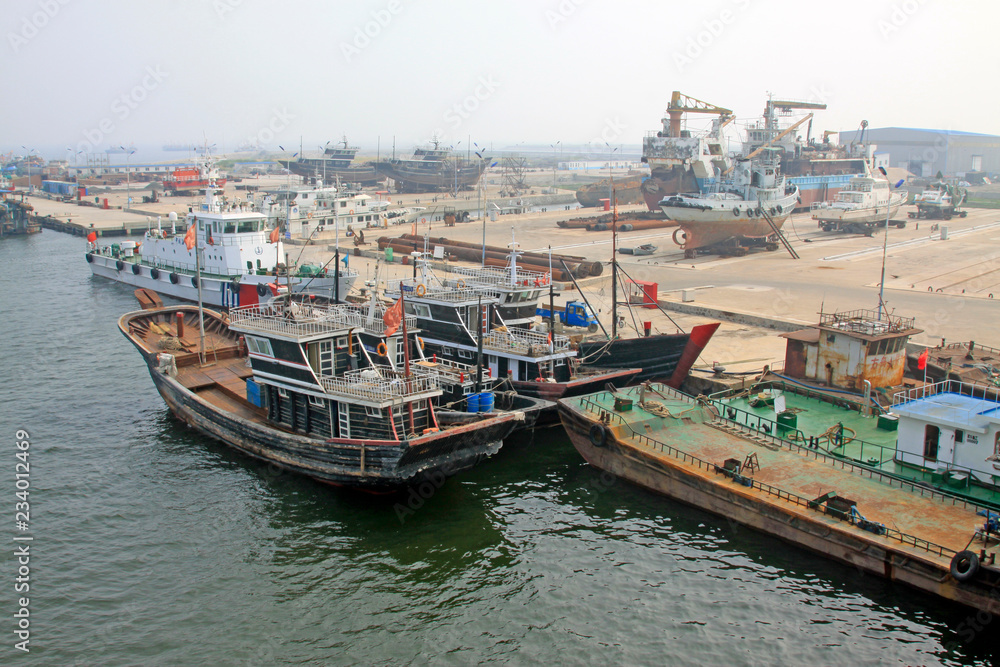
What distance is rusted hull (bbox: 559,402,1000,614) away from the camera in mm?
15641

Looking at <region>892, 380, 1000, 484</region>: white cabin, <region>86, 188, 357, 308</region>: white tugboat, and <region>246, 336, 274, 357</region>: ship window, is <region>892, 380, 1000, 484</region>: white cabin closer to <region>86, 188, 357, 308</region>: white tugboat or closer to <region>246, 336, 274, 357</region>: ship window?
<region>246, 336, 274, 357</region>: ship window

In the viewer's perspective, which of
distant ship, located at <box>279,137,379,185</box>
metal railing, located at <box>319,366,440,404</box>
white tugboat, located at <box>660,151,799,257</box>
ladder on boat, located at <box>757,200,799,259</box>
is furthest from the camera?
distant ship, located at <box>279,137,379,185</box>

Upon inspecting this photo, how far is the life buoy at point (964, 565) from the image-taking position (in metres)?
15.1

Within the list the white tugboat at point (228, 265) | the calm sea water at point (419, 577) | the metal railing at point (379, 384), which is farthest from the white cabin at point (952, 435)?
the white tugboat at point (228, 265)

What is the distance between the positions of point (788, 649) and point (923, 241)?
64298 mm

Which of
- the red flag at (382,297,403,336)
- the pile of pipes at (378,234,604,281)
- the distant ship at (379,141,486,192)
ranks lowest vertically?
the pile of pipes at (378,234,604,281)

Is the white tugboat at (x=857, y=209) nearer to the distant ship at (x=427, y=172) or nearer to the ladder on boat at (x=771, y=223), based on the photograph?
the ladder on boat at (x=771, y=223)

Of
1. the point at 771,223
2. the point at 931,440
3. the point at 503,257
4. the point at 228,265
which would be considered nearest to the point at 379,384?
the point at 931,440

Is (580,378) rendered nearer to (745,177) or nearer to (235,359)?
(235,359)

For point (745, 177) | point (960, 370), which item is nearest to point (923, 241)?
point (745, 177)

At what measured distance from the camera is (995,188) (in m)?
138

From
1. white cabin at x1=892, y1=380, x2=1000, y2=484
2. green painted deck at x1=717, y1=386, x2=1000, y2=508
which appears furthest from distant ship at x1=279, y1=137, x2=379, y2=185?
white cabin at x1=892, y1=380, x2=1000, y2=484

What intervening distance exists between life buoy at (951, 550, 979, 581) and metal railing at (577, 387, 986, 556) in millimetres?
485

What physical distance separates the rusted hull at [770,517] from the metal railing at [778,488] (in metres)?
0.35
